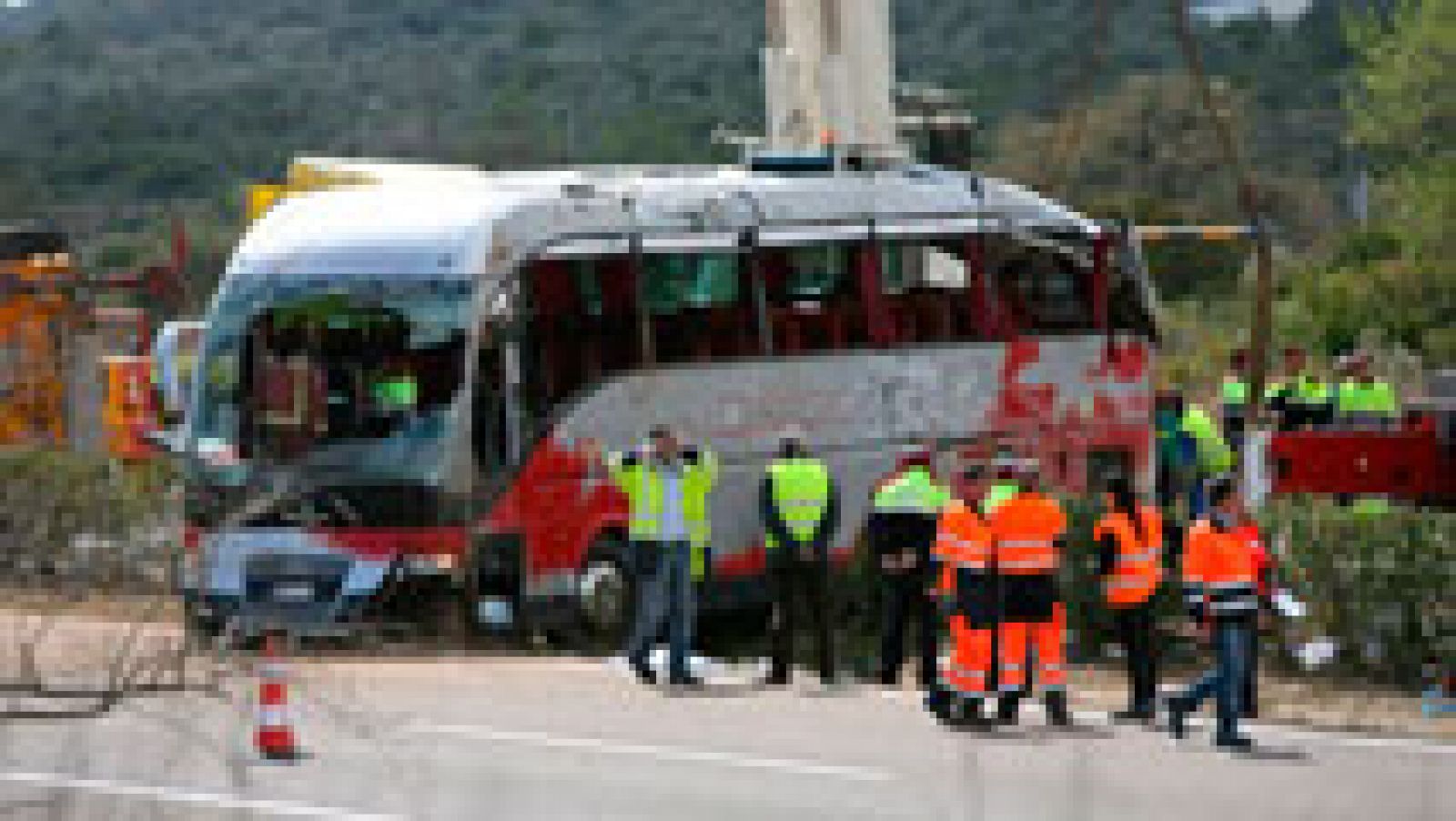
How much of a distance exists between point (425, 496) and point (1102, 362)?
23.0ft

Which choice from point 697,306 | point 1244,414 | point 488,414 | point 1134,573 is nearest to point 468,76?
point 1244,414

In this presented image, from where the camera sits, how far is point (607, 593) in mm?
24312

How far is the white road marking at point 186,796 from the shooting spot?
15.8 metres

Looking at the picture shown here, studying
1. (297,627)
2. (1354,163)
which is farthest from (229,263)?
(1354,163)

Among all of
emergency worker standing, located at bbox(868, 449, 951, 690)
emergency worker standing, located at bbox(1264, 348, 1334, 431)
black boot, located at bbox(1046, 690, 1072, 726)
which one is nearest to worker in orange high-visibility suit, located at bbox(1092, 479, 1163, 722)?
black boot, located at bbox(1046, 690, 1072, 726)

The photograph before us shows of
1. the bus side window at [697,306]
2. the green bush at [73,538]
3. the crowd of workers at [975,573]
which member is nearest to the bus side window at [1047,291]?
the crowd of workers at [975,573]

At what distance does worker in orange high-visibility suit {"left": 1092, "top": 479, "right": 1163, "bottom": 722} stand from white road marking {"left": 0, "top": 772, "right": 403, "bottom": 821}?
5.37m

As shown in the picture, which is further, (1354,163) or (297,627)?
(1354,163)

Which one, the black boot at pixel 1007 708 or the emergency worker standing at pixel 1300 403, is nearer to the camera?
the black boot at pixel 1007 708

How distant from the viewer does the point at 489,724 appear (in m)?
19.4

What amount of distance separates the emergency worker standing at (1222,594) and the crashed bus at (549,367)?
19.2 feet

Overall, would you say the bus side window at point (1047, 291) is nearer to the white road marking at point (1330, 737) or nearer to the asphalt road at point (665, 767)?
the asphalt road at point (665, 767)

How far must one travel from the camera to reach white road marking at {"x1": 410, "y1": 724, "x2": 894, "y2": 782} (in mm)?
17438

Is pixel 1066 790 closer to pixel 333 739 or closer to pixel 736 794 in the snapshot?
pixel 736 794
